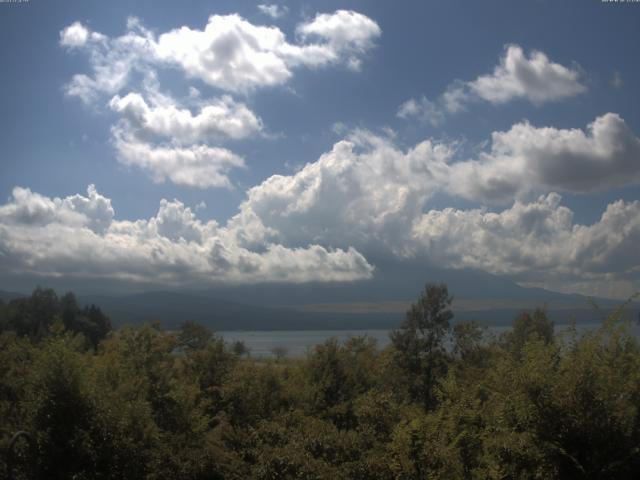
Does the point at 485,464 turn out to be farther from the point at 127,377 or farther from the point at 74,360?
the point at 127,377

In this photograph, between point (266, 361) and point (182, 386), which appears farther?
point (266, 361)

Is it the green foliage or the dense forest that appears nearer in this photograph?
the dense forest

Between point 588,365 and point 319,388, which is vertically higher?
point 588,365

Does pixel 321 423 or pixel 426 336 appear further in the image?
pixel 426 336

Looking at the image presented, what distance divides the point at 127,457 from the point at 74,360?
3739 mm

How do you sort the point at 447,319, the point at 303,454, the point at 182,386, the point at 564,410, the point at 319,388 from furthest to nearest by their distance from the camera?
the point at 447,319, the point at 319,388, the point at 182,386, the point at 303,454, the point at 564,410

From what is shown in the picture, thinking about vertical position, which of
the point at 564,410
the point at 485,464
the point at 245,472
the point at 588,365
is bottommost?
the point at 245,472

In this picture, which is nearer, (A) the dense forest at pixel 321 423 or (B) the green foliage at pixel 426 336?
(A) the dense forest at pixel 321 423

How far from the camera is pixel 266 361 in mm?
38656

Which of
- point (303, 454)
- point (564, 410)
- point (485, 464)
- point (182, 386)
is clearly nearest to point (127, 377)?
point (182, 386)

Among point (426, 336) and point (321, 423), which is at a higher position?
point (426, 336)

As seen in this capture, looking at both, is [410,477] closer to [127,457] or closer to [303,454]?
[303,454]

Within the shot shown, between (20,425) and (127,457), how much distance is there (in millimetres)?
3904

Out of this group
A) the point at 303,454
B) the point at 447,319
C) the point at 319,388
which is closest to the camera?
the point at 303,454
